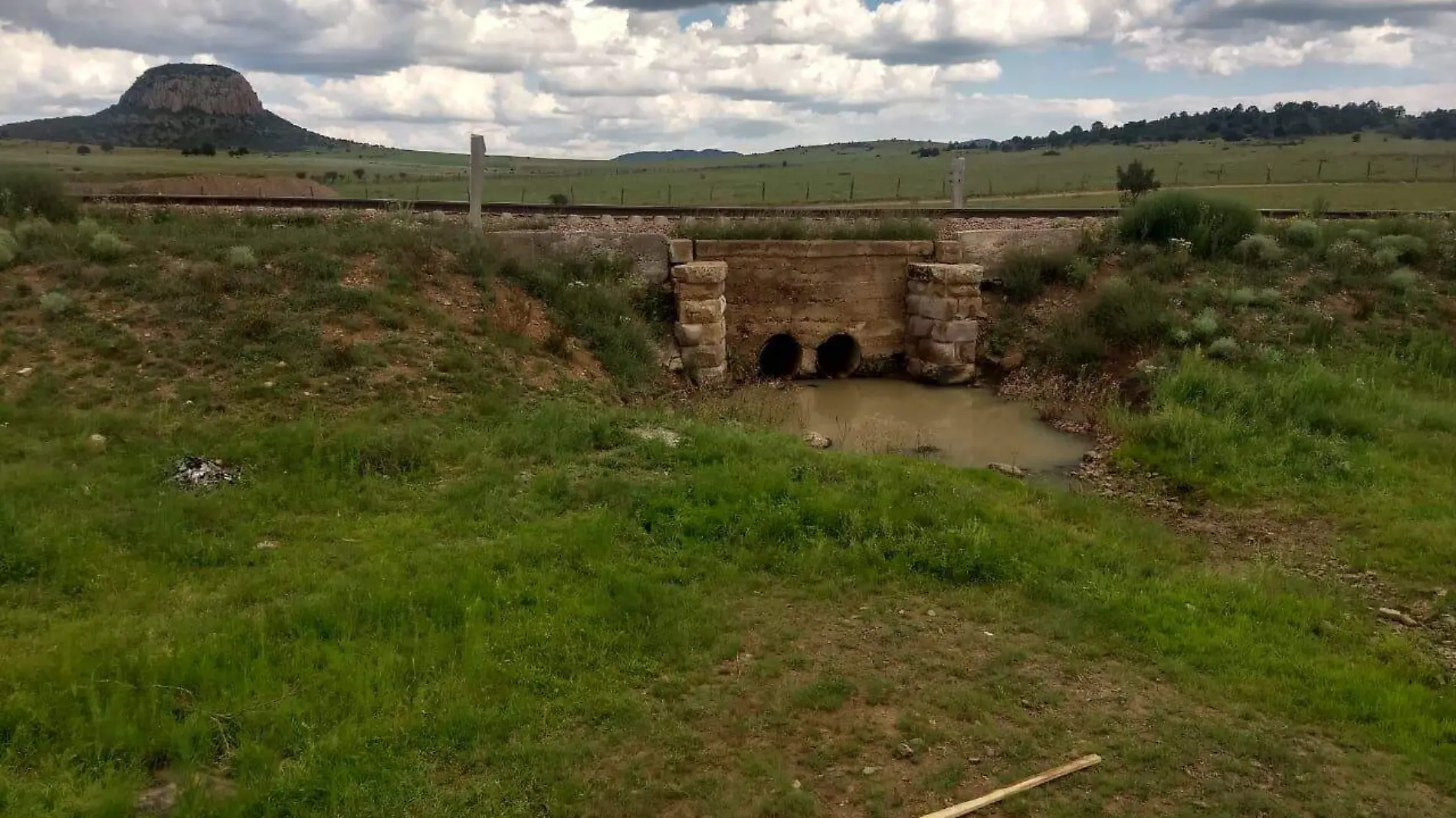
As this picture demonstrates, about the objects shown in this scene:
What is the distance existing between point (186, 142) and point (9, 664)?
75862 millimetres

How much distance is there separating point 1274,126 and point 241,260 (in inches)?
3749

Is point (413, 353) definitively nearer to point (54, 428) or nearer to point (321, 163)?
point (54, 428)

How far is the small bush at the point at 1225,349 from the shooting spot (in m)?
14.1

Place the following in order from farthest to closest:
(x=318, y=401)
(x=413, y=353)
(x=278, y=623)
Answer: (x=413, y=353)
(x=318, y=401)
(x=278, y=623)

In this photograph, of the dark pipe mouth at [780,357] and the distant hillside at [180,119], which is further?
the distant hillside at [180,119]

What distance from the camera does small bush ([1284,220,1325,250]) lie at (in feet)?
56.6

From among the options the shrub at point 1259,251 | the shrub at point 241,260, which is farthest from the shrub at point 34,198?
the shrub at point 1259,251

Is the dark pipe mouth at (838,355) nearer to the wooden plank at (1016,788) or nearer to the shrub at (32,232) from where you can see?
the shrub at (32,232)

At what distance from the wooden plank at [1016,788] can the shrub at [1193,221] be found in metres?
14.2

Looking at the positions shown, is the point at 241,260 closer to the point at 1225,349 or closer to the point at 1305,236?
the point at 1225,349

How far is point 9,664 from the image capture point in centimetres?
559

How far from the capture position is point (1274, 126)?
8662cm

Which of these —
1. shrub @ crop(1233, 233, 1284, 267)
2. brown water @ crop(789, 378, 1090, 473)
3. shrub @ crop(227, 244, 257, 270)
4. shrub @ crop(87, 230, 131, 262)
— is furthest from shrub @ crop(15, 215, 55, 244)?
shrub @ crop(1233, 233, 1284, 267)

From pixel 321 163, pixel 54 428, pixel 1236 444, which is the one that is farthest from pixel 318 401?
pixel 321 163
